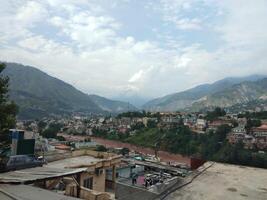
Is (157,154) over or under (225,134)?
under

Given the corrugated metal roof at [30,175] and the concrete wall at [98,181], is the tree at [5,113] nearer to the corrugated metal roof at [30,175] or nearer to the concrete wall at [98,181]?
the corrugated metal roof at [30,175]

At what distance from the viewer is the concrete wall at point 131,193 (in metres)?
8.80

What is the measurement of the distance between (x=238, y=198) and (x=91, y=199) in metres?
3.43

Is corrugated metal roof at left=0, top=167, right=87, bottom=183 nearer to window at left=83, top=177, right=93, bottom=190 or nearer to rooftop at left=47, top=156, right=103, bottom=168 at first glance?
window at left=83, top=177, right=93, bottom=190

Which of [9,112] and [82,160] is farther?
[82,160]

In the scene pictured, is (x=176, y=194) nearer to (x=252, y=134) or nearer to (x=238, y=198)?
(x=238, y=198)

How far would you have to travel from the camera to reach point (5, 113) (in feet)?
38.7

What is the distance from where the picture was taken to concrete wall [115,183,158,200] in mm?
8797

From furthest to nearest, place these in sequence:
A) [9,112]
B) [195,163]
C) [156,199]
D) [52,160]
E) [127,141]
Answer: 1. [127,141]
2. [52,160]
3. [195,163]
4. [9,112]
5. [156,199]

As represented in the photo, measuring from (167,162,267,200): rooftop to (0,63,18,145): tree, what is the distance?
21.2 ft

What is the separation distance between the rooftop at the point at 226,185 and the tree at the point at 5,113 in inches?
254

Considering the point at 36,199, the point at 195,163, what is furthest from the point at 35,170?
the point at 195,163

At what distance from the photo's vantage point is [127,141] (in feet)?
279

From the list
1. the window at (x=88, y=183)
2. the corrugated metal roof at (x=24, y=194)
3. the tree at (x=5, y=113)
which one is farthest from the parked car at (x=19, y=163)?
the window at (x=88, y=183)
